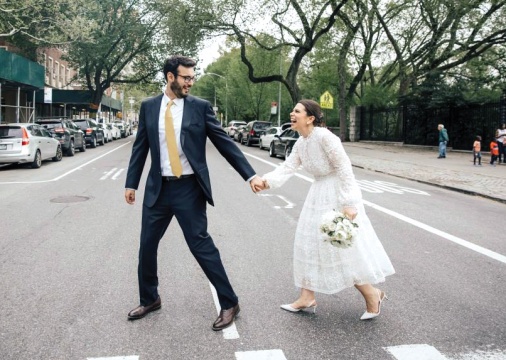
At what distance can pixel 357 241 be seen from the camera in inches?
149

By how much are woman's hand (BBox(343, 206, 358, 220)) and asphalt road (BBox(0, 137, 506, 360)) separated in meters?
0.82

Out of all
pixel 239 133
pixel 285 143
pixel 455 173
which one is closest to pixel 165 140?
pixel 455 173

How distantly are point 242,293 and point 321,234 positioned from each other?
3.63ft

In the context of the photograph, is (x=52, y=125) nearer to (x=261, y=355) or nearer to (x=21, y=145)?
(x=21, y=145)

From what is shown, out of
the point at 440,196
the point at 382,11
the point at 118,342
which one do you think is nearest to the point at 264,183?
the point at 118,342

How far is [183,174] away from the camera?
364 centimetres

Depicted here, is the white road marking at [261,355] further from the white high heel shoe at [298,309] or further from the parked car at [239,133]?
the parked car at [239,133]

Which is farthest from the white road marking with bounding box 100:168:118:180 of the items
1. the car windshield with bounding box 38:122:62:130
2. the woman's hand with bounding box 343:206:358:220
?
the woman's hand with bounding box 343:206:358:220

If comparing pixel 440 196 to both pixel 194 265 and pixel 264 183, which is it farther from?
pixel 264 183

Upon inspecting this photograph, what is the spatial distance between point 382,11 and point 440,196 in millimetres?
25823

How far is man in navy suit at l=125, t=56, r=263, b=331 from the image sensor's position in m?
3.61

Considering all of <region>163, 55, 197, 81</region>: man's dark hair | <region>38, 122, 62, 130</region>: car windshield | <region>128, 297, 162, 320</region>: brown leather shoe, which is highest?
<region>38, 122, 62, 130</region>: car windshield

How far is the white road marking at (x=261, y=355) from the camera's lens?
10.4 ft

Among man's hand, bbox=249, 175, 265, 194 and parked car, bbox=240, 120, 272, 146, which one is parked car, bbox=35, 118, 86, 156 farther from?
man's hand, bbox=249, 175, 265, 194
